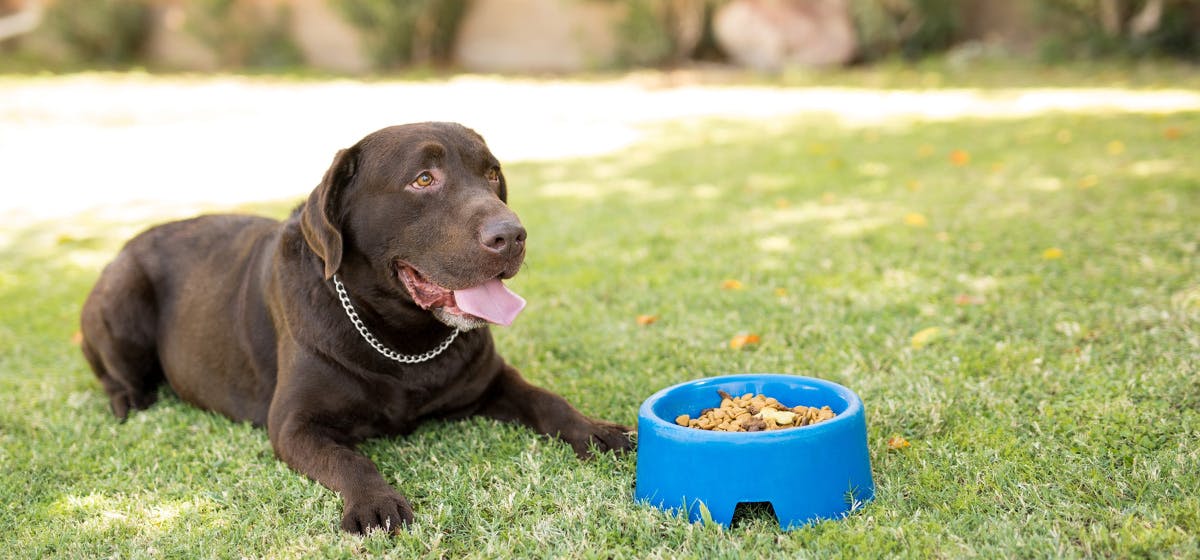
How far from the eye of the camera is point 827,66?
56.4 feet

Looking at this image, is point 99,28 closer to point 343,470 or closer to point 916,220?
point 916,220

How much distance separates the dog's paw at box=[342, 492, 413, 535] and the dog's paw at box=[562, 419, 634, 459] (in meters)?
0.65

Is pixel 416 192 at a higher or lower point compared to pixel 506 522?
higher

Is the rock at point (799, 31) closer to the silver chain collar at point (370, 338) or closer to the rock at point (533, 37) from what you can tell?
the rock at point (533, 37)

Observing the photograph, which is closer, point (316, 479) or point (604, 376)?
point (316, 479)

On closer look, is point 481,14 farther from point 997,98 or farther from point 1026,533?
point 1026,533

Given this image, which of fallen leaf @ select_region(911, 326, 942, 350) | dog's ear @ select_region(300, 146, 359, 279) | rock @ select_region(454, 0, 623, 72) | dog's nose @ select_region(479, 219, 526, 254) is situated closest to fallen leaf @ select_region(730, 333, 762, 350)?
fallen leaf @ select_region(911, 326, 942, 350)

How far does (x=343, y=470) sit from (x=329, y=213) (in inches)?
33.3

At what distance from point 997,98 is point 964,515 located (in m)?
11.1

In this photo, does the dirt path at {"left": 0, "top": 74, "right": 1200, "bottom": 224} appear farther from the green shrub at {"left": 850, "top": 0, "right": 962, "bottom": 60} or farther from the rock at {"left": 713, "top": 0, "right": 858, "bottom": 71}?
the green shrub at {"left": 850, "top": 0, "right": 962, "bottom": 60}

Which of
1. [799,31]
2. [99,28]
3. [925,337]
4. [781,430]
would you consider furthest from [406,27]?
[781,430]

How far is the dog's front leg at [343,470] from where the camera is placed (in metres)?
2.93

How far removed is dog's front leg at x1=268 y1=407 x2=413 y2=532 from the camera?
115 inches

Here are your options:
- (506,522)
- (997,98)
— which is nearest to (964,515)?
(506,522)
